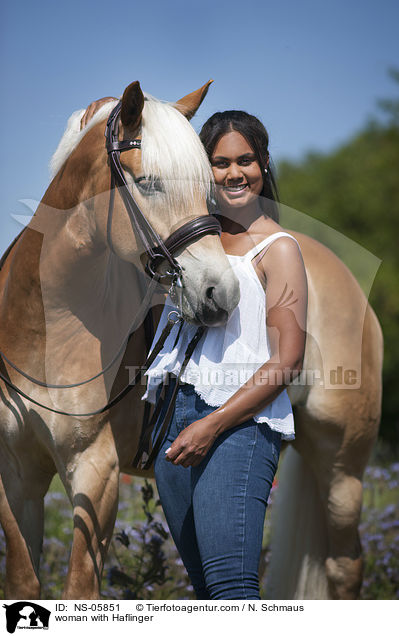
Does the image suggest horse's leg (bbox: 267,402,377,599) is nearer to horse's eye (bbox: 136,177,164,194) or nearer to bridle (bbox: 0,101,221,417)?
bridle (bbox: 0,101,221,417)

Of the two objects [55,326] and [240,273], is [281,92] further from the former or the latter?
[55,326]

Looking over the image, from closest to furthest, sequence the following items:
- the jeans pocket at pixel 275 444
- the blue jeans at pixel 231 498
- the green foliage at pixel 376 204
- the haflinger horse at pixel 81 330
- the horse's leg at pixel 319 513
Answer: the blue jeans at pixel 231 498, the jeans pocket at pixel 275 444, the haflinger horse at pixel 81 330, the horse's leg at pixel 319 513, the green foliage at pixel 376 204

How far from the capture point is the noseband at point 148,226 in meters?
1.69

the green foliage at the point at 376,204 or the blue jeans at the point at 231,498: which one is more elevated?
the green foliage at the point at 376,204

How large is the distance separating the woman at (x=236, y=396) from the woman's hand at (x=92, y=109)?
41 centimetres

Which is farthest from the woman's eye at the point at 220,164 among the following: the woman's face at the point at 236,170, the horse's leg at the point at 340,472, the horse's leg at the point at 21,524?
the horse's leg at the point at 340,472

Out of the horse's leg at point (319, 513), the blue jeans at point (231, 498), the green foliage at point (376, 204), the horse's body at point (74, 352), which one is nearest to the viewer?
the blue jeans at point (231, 498)

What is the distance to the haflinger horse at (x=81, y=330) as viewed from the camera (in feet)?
5.90

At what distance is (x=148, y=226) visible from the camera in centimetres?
175

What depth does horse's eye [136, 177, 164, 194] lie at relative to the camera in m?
1.75
